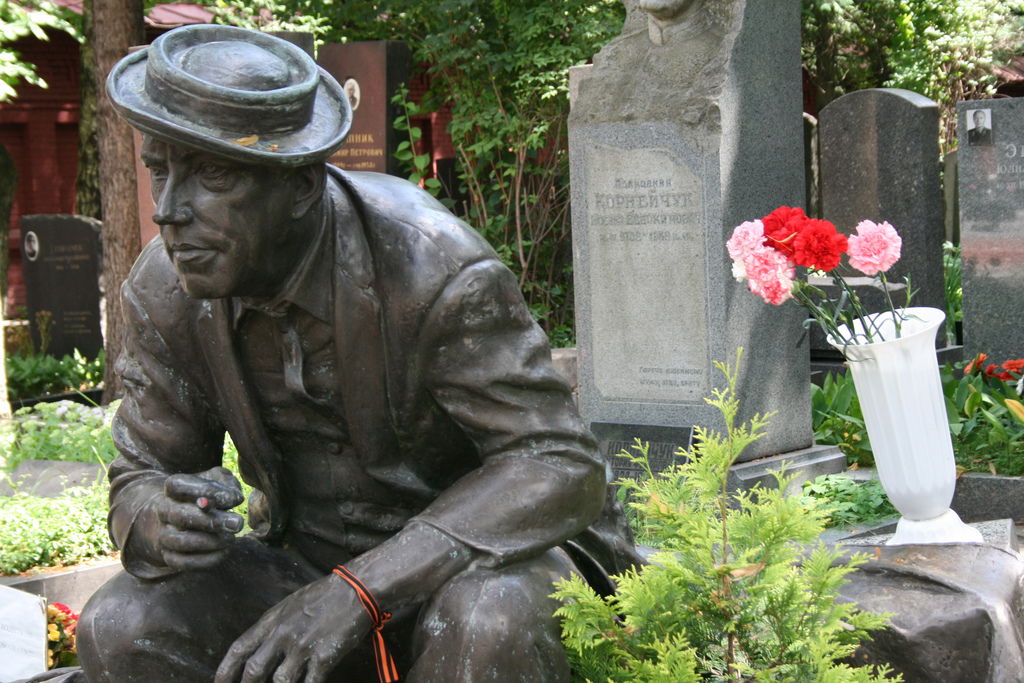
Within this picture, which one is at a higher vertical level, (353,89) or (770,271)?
(353,89)

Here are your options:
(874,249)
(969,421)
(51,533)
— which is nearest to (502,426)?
(874,249)

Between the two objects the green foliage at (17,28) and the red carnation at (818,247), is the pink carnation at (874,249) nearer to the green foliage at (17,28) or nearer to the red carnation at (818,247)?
the red carnation at (818,247)

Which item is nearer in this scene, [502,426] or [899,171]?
[502,426]

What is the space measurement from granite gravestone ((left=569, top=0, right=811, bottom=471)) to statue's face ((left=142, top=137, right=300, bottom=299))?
4453 mm

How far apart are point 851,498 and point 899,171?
5.01 m

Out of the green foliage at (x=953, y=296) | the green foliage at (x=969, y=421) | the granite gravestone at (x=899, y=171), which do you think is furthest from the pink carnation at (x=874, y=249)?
the granite gravestone at (x=899, y=171)

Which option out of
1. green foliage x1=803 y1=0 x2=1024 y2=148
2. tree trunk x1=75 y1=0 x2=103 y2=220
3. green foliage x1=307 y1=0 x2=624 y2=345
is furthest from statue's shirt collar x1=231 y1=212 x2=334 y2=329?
green foliage x1=803 y1=0 x2=1024 y2=148

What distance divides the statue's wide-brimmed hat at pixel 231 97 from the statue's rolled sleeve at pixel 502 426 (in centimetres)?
40

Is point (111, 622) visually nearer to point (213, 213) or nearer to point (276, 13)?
point (213, 213)

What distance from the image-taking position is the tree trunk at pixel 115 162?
35.6 ft

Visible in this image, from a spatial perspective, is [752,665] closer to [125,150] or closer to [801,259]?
[801,259]

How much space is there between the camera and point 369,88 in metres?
12.0

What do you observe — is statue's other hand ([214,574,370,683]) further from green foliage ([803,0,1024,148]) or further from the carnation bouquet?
green foliage ([803,0,1024,148])

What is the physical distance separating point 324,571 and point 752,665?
0.93 meters
